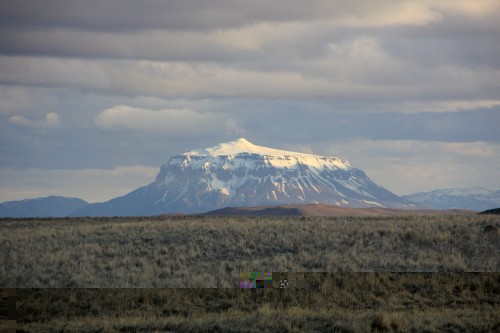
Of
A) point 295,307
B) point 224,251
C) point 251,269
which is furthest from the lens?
point 224,251

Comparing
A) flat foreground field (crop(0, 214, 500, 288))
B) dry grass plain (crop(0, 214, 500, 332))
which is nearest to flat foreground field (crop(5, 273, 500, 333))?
dry grass plain (crop(0, 214, 500, 332))

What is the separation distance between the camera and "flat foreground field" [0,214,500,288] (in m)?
33.5

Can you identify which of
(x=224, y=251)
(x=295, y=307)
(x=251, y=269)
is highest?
(x=224, y=251)

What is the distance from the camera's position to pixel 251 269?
34219mm

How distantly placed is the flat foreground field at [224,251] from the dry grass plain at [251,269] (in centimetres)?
7

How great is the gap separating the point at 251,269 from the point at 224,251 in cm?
494

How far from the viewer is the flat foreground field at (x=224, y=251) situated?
3350 cm

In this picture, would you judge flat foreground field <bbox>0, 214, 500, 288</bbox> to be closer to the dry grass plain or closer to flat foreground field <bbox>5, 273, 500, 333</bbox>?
the dry grass plain

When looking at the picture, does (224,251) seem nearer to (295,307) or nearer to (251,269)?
(251,269)

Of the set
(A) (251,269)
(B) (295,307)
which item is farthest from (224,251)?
(B) (295,307)

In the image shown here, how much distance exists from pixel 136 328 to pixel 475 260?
19.0 metres

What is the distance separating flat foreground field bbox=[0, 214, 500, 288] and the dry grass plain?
0.24 feet

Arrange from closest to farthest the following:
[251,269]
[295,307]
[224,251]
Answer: [295,307] → [251,269] → [224,251]

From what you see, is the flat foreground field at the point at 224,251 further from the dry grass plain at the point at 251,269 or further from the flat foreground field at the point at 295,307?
the flat foreground field at the point at 295,307
